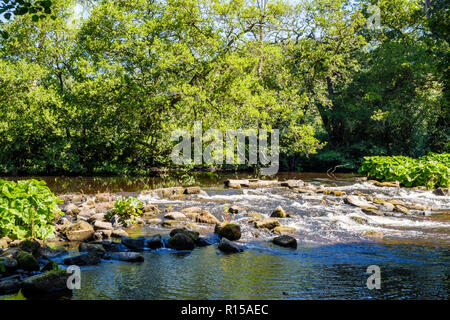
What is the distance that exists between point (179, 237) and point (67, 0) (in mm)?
18020

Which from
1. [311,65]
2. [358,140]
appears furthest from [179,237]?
[358,140]

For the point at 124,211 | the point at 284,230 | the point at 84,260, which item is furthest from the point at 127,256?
the point at 284,230

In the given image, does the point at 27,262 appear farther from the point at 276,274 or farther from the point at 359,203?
the point at 359,203

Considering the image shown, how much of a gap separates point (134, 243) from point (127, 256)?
74cm

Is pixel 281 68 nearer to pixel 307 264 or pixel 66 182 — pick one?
pixel 66 182

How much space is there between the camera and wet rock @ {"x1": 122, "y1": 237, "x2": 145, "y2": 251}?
673cm

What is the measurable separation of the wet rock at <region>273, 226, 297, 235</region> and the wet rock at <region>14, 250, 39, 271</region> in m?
4.49

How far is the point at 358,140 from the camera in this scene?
87.8ft

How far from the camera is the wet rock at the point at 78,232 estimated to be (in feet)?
23.4

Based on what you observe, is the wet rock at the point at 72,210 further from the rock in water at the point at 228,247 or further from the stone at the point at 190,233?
the rock in water at the point at 228,247

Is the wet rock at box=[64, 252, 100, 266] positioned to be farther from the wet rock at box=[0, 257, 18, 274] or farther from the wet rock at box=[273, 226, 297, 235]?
the wet rock at box=[273, 226, 297, 235]

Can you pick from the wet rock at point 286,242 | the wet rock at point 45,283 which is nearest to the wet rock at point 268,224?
the wet rock at point 286,242

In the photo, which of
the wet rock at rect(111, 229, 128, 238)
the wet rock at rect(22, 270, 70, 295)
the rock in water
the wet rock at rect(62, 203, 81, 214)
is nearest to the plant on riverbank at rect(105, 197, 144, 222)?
the wet rock at rect(111, 229, 128, 238)

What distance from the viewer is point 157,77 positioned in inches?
730
